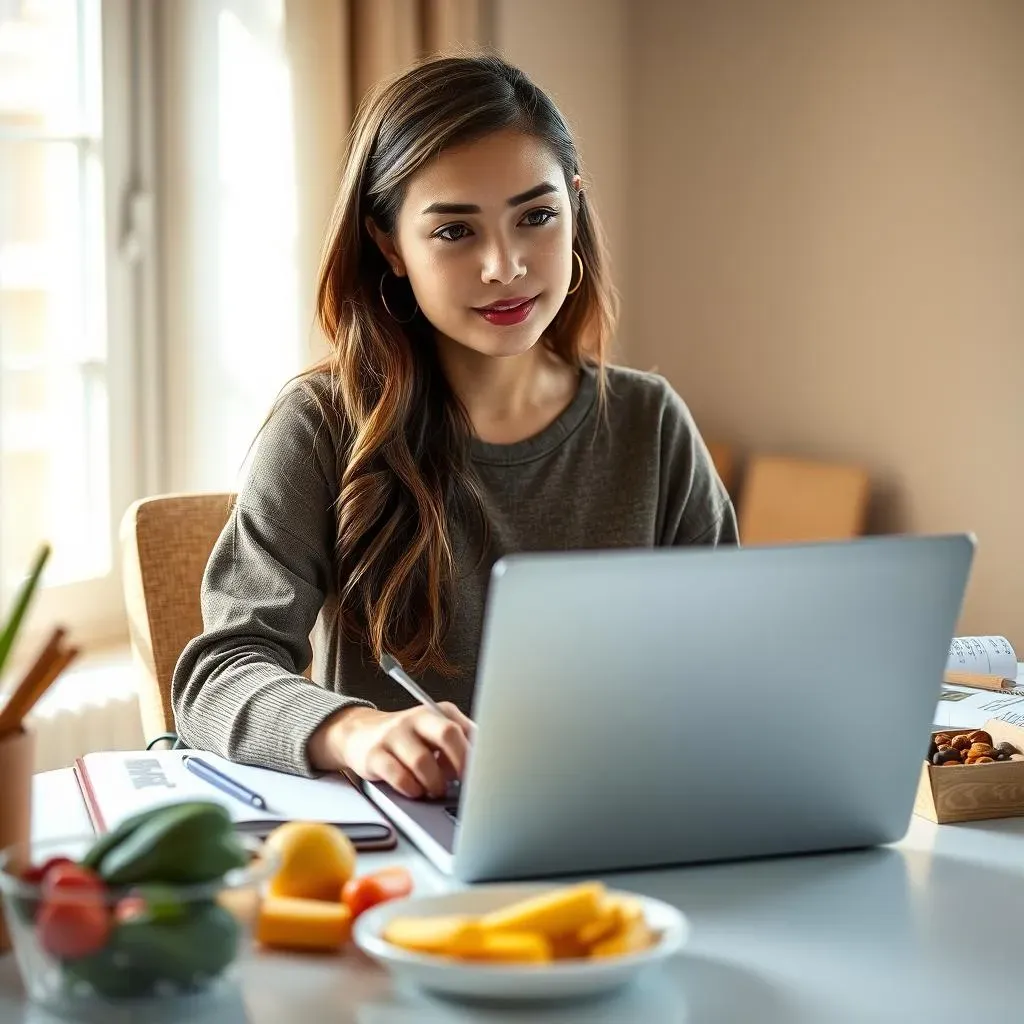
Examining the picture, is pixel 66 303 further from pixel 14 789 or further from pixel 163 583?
pixel 14 789

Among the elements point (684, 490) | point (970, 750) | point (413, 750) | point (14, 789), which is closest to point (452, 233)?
point (684, 490)

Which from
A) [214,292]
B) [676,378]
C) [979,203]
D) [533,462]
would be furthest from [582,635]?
[676,378]

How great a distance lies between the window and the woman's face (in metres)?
1.26

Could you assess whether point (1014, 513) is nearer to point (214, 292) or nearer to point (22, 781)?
point (214, 292)

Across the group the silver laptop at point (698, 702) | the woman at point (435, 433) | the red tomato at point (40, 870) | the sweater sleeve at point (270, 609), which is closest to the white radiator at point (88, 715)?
the woman at point (435, 433)

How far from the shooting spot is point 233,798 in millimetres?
1219

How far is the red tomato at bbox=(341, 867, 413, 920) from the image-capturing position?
0.96 metres

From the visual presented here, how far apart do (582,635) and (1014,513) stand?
2086mm

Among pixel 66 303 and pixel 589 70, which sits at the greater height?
pixel 589 70

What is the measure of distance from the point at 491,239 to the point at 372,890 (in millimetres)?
813

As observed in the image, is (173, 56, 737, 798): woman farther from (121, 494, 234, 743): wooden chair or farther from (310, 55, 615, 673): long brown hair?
(121, 494, 234, 743): wooden chair

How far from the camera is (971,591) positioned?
9.62ft

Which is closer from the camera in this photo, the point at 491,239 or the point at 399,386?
the point at 491,239

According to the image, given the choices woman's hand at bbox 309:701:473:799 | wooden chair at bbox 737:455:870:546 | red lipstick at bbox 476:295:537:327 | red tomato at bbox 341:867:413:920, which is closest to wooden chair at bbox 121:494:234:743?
red lipstick at bbox 476:295:537:327
